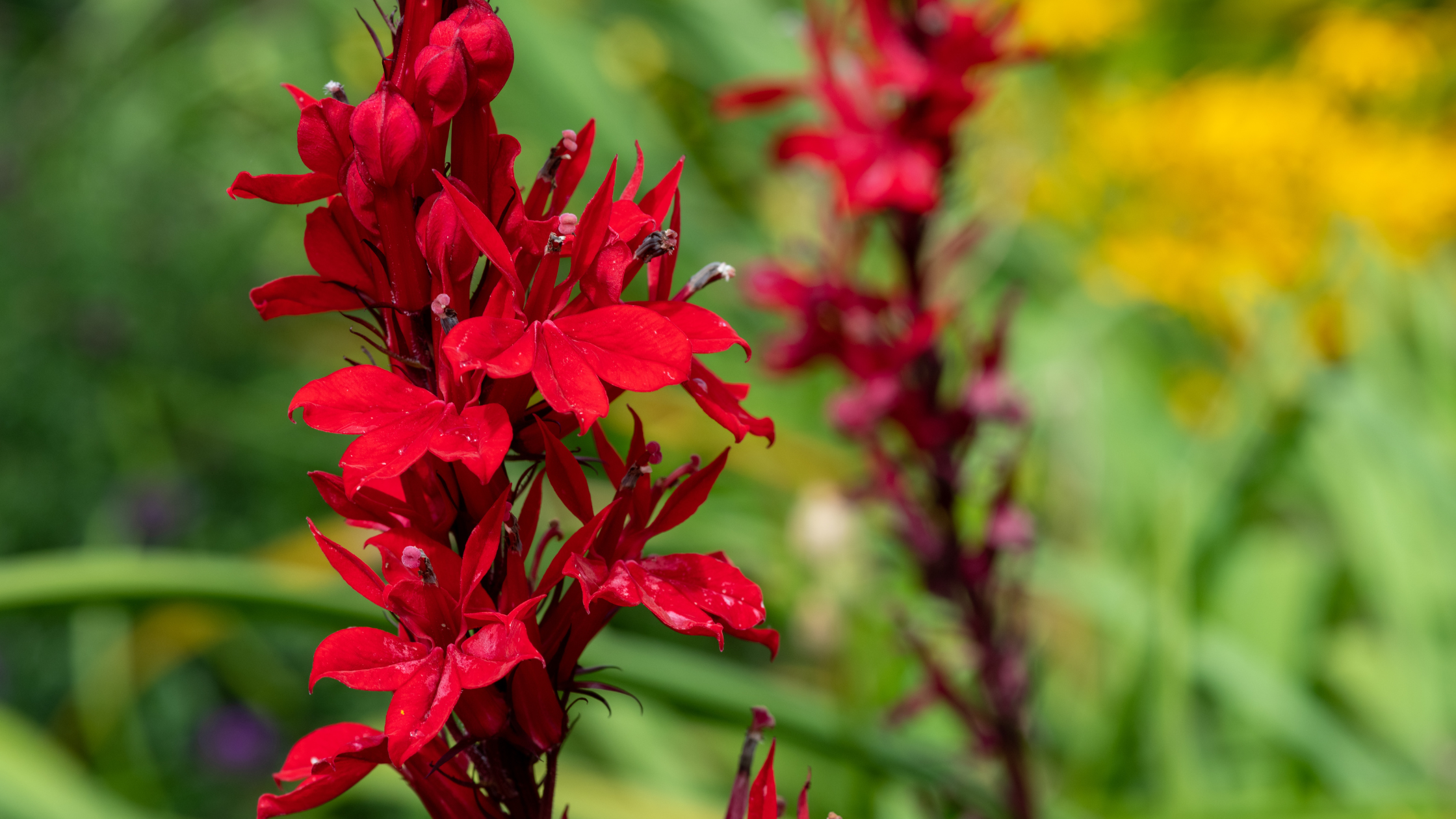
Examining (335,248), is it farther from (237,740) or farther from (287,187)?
(237,740)

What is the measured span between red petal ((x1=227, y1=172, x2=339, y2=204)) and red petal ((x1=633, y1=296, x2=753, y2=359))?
0.43 ft

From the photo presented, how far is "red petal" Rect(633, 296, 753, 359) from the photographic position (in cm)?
43

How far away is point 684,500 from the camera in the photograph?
0.47 meters

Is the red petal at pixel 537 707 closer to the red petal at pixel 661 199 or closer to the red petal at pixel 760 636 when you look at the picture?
the red petal at pixel 760 636

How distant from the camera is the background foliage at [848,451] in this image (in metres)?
1.40

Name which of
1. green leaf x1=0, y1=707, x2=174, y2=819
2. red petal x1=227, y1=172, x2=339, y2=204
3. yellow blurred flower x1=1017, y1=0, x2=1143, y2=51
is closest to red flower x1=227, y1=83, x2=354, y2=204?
red petal x1=227, y1=172, x2=339, y2=204

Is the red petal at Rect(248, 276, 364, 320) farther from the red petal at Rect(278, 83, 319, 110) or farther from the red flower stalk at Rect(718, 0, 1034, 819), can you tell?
the red flower stalk at Rect(718, 0, 1034, 819)

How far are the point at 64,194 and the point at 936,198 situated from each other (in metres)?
2.68

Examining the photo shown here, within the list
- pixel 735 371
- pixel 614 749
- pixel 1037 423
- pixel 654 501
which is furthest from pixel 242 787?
pixel 654 501

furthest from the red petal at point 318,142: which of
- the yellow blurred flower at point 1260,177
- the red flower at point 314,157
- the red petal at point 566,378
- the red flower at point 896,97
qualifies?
the yellow blurred flower at point 1260,177

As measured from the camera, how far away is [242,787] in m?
2.12

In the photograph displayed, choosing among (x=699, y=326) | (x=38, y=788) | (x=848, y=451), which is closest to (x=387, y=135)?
(x=699, y=326)

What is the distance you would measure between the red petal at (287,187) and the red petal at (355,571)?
125 mm

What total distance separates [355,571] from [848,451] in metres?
1.73
